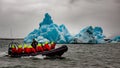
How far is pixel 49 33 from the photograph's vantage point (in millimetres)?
87188

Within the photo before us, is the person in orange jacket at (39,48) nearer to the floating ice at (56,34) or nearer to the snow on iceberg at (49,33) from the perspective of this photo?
the floating ice at (56,34)

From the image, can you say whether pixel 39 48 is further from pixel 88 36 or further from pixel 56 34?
pixel 88 36

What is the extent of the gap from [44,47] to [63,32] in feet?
198

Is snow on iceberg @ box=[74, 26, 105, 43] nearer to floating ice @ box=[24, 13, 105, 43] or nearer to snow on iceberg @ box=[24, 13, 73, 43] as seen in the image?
floating ice @ box=[24, 13, 105, 43]

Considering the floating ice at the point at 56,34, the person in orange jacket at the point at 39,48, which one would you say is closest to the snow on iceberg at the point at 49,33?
the floating ice at the point at 56,34

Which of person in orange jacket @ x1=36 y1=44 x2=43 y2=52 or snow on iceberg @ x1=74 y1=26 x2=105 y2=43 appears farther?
snow on iceberg @ x1=74 y1=26 x2=105 y2=43

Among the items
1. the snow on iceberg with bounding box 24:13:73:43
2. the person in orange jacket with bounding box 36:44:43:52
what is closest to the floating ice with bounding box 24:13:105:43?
the snow on iceberg with bounding box 24:13:73:43

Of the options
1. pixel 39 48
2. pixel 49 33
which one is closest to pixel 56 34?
pixel 49 33

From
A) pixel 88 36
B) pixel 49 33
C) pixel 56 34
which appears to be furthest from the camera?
pixel 88 36

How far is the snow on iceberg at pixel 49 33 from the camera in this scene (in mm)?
86094

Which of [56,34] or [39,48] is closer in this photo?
[39,48]

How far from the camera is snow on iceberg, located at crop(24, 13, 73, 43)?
8609 cm

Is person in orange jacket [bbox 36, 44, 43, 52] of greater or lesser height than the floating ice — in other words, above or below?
below

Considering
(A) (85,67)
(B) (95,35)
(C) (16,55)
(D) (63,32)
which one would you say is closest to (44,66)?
(A) (85,67)
